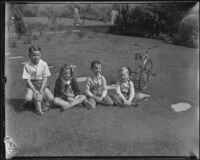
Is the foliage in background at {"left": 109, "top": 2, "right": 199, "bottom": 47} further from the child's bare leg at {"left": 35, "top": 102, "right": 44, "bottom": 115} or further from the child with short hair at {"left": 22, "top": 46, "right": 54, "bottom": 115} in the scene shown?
the child's bare leg at {"left": 35, "top": 102, "right": 44, "bottom": 115}

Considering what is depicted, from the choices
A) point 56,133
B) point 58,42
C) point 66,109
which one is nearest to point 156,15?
point 58,42

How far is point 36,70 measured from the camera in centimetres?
471

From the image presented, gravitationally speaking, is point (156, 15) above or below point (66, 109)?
above

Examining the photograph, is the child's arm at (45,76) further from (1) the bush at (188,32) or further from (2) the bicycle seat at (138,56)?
(1) the bush at (188,32)

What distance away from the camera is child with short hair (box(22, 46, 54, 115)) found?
4699mm

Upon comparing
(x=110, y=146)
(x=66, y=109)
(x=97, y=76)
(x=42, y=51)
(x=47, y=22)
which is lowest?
(x=110, y=146)

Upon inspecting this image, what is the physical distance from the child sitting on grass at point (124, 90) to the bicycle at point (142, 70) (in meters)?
0.08

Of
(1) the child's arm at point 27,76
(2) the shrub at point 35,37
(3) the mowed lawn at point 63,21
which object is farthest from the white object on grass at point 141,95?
(2) the shrub at point 35,37

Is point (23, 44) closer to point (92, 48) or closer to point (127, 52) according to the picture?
point (92, 48)

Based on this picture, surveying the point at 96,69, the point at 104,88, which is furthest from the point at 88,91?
the point at 96,69

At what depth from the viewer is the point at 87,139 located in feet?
15.3

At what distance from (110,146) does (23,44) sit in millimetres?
1996

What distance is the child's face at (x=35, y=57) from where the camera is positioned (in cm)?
471

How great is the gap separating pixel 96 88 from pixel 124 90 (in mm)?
433
